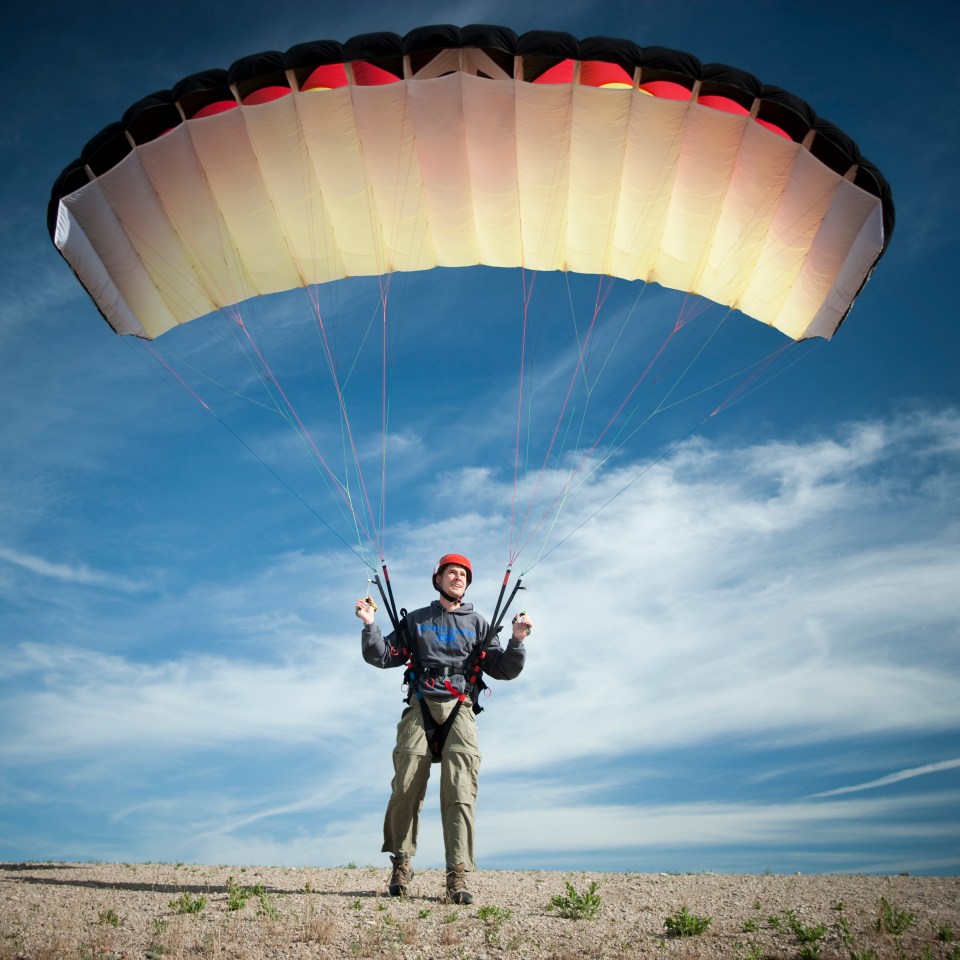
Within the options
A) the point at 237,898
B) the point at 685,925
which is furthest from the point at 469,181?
the point at 685,925

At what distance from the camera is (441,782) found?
22.8ft

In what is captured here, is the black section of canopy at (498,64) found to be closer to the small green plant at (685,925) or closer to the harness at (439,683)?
the harness at (439,683)

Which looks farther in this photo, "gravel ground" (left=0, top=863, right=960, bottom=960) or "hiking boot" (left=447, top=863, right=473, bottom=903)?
"hiking boot" (left=447, top=863, right=473, bottom=903)

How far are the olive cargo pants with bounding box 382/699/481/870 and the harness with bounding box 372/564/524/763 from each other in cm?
5

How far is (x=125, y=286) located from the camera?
9.80 m

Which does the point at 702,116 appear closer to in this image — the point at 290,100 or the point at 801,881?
the point at 290,100

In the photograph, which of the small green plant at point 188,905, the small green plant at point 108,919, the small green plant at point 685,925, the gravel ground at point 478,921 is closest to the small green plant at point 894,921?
the gravel ground at point 478,921

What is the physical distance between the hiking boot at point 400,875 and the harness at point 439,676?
0.86 metres

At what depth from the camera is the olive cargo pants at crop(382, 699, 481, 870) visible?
679 centimetres

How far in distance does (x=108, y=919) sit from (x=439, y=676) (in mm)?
3115

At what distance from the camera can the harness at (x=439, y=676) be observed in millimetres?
7117

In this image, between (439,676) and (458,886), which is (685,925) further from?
(439,676)

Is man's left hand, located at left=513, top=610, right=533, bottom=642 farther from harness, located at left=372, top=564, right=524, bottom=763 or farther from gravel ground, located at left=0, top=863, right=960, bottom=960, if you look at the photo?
gravel ground, located at left=0, top=863, right=960, bottom=960

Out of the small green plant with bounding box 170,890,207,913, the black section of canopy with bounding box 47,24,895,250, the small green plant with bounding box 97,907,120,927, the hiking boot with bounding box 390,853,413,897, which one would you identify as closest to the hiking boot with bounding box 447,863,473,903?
the hiking boot with bounding box 390,853,413,897
